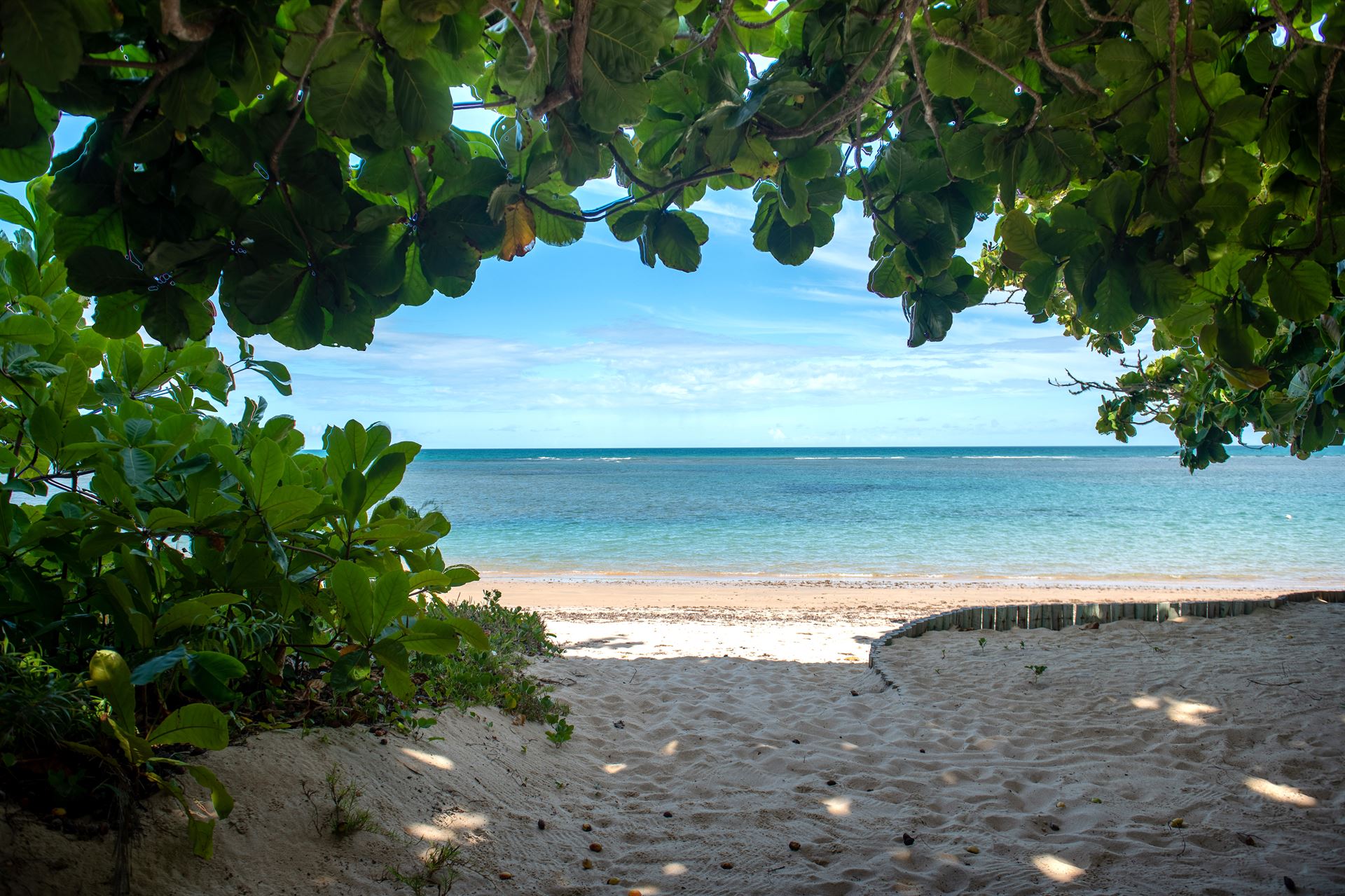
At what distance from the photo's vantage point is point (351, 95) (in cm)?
112

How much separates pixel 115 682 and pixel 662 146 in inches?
63.0

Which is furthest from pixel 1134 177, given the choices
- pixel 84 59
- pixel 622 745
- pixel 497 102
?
pixel 622 745

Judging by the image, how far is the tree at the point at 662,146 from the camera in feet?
3.65

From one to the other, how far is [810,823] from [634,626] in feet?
15.6

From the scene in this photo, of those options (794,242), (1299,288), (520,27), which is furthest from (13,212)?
(1299,288)

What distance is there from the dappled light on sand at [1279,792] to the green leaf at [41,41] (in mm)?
4361

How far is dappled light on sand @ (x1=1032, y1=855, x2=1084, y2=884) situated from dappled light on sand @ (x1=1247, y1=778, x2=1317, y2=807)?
4.11 feet

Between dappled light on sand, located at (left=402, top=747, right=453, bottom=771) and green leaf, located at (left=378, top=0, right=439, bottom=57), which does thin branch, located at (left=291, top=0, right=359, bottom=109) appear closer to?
green leaf, located at (left=378, top=0, right=439, bottom=57)

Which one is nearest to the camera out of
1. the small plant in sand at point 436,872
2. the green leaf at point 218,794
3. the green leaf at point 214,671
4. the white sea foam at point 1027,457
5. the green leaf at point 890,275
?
the green leaf at point 218,794

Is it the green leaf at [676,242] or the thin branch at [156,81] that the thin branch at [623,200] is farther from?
the thin branch at [156,81]

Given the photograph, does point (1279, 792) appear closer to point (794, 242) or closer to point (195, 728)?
point (794, 242)

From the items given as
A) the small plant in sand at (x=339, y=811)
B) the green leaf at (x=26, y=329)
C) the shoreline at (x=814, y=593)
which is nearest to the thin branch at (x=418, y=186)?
the green leaf at (x=26, y=329)

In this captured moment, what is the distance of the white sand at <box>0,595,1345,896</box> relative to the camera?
6.77 ft

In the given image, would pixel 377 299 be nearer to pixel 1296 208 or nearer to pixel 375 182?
pixel 375 182
